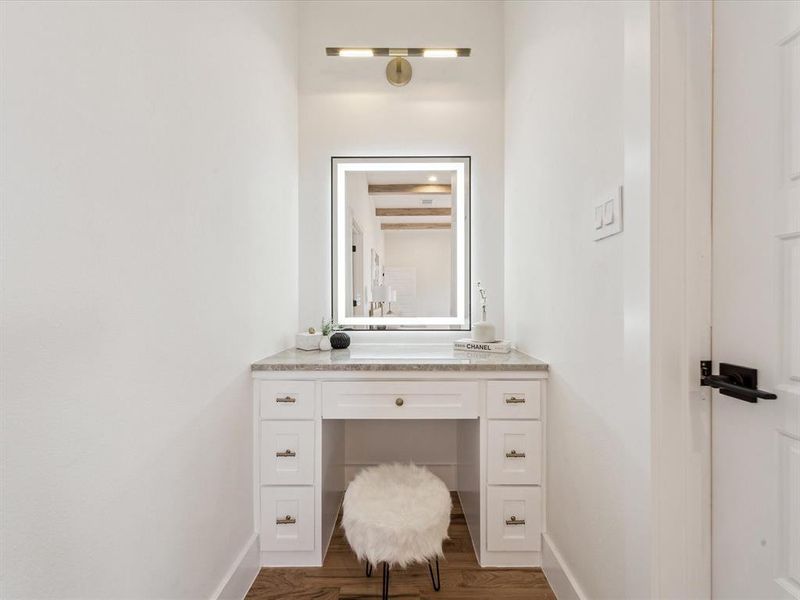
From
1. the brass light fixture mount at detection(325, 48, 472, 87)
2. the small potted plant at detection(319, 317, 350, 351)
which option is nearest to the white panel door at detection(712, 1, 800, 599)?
the brass light fixture mount at detection(325, 48, 472, 87)

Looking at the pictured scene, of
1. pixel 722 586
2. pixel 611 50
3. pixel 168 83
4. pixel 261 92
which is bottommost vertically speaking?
pixel 722 586

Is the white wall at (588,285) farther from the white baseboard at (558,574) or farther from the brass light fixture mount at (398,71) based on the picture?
the brass light fixture mount at (398,71)

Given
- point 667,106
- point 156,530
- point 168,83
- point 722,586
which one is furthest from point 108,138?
Answer: point 722,586

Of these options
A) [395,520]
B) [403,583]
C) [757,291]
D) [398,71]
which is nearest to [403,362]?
[395,520]

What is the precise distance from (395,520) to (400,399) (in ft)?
1.51

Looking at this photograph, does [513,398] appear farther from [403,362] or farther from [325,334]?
[325,334]

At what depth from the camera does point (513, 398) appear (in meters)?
1.58

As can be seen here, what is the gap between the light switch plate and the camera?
1.05 metres

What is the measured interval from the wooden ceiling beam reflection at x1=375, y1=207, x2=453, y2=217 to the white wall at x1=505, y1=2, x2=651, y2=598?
1.80 ft

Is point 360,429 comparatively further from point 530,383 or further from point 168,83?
point 168,83

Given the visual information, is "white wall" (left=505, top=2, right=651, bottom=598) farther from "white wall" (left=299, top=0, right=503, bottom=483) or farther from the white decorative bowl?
the white decorative bowl

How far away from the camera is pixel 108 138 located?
0.83 m

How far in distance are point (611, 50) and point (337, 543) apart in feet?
7.11

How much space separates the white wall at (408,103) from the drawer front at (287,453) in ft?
2.58
